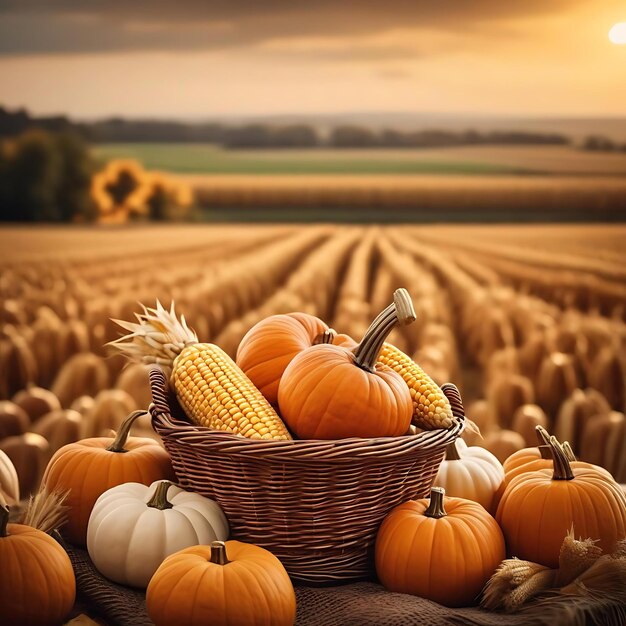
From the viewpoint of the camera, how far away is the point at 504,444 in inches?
118

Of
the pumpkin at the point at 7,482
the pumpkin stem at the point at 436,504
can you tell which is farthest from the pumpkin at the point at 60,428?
the pumpkin stem at the point at 436,504

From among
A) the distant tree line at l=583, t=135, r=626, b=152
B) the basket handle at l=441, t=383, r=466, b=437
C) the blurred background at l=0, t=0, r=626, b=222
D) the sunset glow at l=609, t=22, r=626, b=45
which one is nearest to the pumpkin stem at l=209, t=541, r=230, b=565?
the basket handle at l=441, t=383, r=466, b=437

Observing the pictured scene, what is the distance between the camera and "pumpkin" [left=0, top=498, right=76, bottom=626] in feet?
4.23

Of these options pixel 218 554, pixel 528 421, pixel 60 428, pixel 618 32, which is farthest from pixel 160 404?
pixel 618 32

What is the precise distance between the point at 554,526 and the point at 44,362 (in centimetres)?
220

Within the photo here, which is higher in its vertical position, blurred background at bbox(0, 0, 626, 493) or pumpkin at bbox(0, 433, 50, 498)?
blurred background at bbox(0, 0, 626, 493)

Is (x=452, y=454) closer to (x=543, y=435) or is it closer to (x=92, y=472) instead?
(x=543, y=435)

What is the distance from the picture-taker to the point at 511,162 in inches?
131

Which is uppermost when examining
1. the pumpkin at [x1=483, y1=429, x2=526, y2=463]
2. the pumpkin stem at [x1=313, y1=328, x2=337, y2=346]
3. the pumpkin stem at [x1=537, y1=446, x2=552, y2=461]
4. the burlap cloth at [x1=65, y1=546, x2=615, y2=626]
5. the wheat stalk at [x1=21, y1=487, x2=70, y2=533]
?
the pumpkin stem at [x1=313, y1=328, x2=337, y2=346]

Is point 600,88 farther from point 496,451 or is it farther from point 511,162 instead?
point 496,451

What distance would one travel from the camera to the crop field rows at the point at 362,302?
123 inches

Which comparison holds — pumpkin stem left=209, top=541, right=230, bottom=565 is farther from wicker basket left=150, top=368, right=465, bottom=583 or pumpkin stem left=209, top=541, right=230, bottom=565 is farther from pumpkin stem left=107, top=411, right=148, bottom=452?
pumpkin stem left=107, top=411, right=148, bottom=452

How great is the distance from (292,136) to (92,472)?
1983 millimetres

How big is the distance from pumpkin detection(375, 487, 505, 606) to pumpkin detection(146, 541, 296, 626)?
0.65 feet
